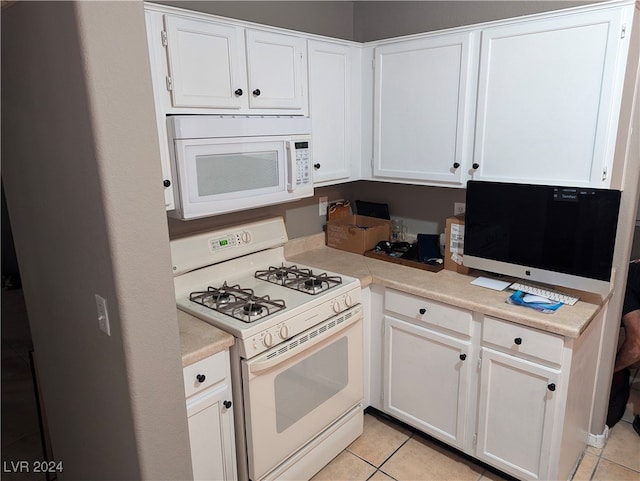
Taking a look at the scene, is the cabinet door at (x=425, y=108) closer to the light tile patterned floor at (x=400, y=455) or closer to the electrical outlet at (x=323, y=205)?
the electrical outlet at (x=323, y=205)

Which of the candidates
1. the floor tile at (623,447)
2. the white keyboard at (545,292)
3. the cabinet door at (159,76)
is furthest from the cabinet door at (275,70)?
the floor tile at (623,447)

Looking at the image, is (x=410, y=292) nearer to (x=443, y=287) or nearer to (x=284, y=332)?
(x=443, y=287)

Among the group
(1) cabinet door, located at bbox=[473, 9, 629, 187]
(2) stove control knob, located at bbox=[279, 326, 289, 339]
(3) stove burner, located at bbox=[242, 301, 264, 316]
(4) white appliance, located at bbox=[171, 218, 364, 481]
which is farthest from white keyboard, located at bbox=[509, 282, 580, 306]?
(3) stove burner, located at bbox=[242, 301, 264, 316]

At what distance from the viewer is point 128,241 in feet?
4.23

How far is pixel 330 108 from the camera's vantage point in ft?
8.27

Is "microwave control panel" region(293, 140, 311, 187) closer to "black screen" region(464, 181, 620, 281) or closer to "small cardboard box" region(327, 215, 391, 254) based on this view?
"small cardboard box" region(327, 215, 391, 254)

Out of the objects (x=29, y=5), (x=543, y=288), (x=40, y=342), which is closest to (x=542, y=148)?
(x=543, y=288)

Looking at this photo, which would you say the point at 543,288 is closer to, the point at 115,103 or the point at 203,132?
the point at 203,132

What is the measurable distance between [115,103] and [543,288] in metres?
1.93

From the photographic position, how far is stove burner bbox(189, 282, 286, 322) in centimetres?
191

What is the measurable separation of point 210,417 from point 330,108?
A: 1648 millimetres

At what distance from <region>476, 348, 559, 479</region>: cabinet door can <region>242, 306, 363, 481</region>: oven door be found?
63cm

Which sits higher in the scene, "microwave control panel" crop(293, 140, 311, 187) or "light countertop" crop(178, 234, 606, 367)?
"microwave control panel" crop(293, 140, 311, 187)

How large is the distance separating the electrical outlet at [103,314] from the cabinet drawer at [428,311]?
1412mm
